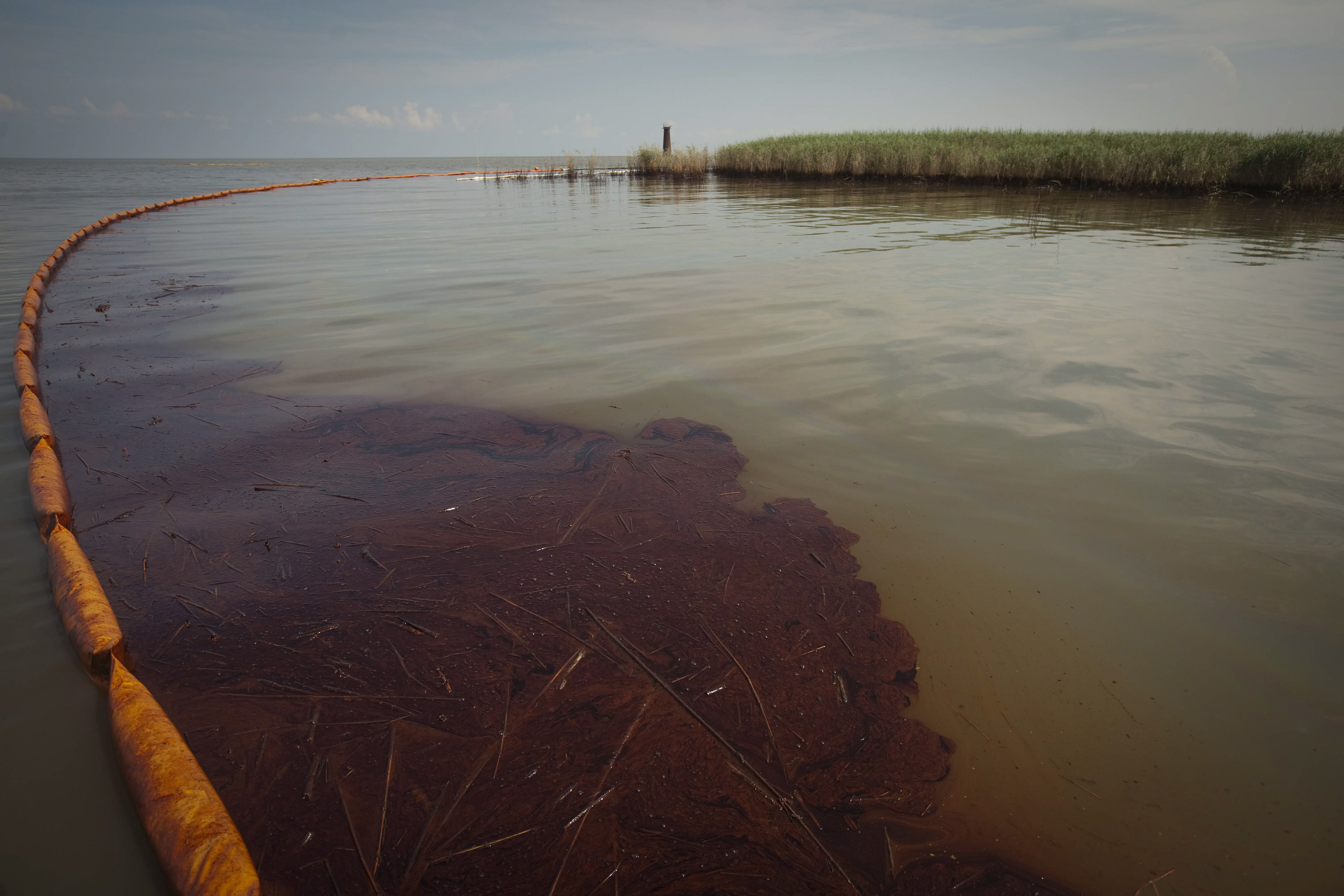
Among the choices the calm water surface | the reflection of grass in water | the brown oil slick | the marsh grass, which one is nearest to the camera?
the brown oil slick

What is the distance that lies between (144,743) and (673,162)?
29.3 metres

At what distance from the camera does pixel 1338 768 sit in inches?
64.5

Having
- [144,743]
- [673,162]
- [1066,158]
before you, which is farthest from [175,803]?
[673,162]

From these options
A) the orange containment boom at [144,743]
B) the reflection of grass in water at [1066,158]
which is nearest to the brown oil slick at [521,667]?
the orange containment boom at [144,743]

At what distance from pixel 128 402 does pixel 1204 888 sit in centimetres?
532

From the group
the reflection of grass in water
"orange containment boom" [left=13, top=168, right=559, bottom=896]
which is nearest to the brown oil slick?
"orange containment boom" [left=13, top=168, right=559, bottom=896]

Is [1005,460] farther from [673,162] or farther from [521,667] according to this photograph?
[673,162]

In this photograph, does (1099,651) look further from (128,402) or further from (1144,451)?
(128,402)

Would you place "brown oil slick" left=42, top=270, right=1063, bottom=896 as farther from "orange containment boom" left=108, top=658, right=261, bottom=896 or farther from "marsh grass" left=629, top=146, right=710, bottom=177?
"marsh grass" left=629, top=146, right=710, bottom=177

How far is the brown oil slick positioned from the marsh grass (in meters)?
26.6

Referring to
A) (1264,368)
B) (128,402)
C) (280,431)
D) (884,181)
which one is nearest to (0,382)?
(128,402)

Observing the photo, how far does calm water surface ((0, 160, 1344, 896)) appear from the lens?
1.59 m

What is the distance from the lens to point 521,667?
1971 millimetres

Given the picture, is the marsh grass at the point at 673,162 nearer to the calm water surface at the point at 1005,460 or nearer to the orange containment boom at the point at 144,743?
the calm water surface at the point at 1005,460
